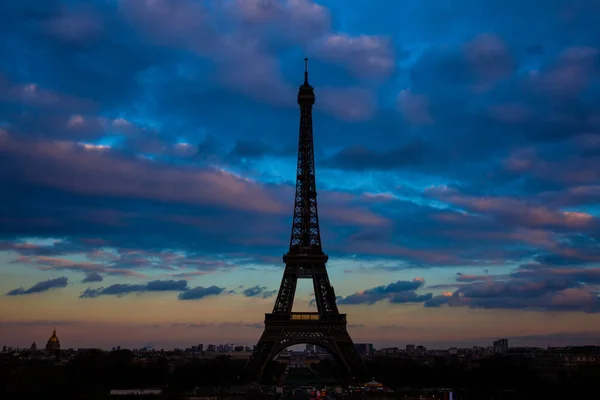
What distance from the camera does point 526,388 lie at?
92.2m

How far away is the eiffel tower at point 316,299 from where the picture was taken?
99.2m

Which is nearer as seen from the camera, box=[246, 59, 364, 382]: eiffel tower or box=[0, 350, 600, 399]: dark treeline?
box=[0, 350, 600, 399]: dark treeline

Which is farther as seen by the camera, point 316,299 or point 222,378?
point 222,378

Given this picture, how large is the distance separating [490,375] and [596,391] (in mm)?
29016

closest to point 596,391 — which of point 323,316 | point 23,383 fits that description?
point 323,316

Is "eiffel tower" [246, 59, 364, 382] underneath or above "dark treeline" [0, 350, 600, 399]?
above

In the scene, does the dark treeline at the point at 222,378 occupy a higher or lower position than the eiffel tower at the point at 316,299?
lower

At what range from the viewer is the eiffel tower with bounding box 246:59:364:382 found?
9925cm

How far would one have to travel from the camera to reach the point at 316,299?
10269 centimetres

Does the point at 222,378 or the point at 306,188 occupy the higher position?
the point at 306,188

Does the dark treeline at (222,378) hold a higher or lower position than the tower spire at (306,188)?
lower

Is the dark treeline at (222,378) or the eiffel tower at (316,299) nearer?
the dark treeline at (222,378)

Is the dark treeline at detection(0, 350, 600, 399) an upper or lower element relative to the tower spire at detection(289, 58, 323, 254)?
lower

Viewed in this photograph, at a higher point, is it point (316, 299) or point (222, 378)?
point (316, 299)
